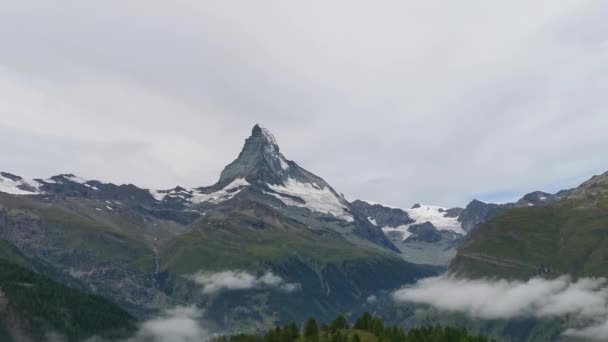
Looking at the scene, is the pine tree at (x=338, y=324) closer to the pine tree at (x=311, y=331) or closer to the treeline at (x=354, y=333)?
the treeline at (x=354, y=333)

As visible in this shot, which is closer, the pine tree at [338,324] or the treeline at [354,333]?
the treeline at [354,333]

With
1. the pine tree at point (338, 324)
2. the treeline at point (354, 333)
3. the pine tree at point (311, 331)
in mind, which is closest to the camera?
the treeline at point (354, 333)

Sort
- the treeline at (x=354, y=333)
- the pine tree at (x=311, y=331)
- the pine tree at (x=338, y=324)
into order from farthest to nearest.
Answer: the pine tree at (x=338, y=324), the pine tree at (x=311, y=331), the treeline at (x=354, y=333)

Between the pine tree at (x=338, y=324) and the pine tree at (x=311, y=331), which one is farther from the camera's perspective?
the pine tree at (x=338, y=324)

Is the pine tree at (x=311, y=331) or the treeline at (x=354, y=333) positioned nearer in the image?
the treeline at (x=354, y=333)

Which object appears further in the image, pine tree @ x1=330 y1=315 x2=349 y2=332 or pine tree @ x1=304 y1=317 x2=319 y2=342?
pine tree @ x1=330 y1=315 x2=349 y2=332

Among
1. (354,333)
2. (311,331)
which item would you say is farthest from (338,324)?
(354,333)

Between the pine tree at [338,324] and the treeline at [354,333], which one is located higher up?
the pine tree at [338,324]

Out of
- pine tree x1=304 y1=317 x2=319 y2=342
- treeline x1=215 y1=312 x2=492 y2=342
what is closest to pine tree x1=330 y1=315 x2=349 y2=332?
treeline x1=215 y1=312 x2=492 y2=342

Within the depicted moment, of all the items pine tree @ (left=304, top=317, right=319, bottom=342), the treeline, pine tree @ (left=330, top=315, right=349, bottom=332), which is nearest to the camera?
the treeline

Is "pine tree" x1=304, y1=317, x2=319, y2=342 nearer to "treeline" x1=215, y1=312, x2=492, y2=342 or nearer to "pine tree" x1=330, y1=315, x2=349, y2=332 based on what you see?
"treeline" x1=215, y1=312, x2=492, y2=342

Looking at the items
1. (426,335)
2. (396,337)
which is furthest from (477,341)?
(396,337)

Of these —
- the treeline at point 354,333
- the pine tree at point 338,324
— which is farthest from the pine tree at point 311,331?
the pine tree at point 338,324

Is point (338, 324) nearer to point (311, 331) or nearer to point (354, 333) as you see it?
point (311, 331)
